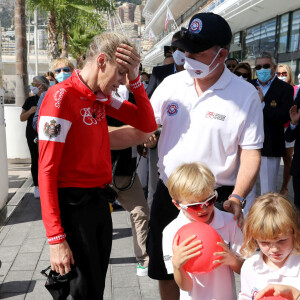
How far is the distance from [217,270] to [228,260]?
18 centimetres

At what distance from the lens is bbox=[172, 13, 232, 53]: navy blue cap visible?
2.67 meters

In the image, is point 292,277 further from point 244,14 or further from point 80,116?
point 244,14

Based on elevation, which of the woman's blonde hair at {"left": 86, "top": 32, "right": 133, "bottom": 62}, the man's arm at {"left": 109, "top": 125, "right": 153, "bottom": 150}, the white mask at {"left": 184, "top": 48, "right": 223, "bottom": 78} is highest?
the woman's blonde hair at {"left": 86, "top": 32, "right": 133, "bottom": 62}

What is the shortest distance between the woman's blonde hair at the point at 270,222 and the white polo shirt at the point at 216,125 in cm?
52

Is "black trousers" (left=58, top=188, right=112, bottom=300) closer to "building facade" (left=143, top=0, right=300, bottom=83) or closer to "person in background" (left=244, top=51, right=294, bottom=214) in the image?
"person in background" (left=244, top=51, right=294, bottom=214)

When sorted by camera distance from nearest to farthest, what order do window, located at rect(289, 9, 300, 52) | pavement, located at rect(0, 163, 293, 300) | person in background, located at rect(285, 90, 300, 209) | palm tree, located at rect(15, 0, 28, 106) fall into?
pavement, located at rect(0, 163, 293, 300) → person in background, located at rect(285, 90, 300, 209) → palm tree, located at rect(15, 0, 28, 106) → window, located at rect(289, 9, 300, 52)

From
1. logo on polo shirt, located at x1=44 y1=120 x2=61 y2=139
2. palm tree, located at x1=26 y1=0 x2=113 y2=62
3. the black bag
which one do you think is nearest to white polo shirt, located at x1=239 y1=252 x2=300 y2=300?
the black bag

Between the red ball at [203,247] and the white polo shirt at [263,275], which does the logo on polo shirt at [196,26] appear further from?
the white polo shirt at [263,275]

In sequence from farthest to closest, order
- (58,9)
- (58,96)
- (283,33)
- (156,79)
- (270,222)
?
(58,9), (283,33), (156,79), (58,96), (270,222)

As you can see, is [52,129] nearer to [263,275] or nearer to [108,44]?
[108,44]

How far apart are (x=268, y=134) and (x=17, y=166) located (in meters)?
6.95

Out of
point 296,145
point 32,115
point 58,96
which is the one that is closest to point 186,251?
point 58,96

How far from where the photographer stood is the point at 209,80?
2791mm

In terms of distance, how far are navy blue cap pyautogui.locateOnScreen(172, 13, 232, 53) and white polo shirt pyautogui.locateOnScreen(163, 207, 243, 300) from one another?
98 cm
